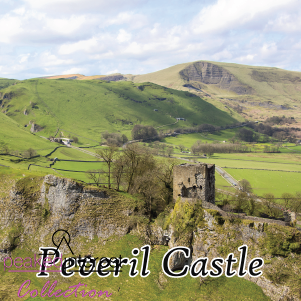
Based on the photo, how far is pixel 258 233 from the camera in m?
28.0

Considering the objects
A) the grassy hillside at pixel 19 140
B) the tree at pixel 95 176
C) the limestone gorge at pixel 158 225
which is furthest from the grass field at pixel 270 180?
the grassy hillside at pixel 19 140

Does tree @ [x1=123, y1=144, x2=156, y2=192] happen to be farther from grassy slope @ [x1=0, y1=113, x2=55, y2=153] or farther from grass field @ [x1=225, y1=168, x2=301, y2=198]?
grassy slope @ [x1=0, y1=113, x2=55, y2=153]

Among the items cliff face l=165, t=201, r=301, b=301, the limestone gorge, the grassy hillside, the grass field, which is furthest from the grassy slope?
cliff face l=165, t=201, r=301, b=301

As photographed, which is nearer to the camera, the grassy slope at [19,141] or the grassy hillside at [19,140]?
the grassy hillside at [19,140]

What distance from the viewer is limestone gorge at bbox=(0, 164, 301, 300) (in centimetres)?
2680

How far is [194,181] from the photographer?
3481cm

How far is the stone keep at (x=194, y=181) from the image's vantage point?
3447cm

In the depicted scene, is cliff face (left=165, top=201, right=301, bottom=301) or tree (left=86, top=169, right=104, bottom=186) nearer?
cliff face (left=165, top=201, right=301, bottom=301)

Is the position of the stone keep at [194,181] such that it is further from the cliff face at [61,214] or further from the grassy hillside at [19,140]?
the grassy hillside at [19,140]

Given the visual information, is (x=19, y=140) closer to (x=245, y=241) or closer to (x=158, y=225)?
(x=158, y=225)

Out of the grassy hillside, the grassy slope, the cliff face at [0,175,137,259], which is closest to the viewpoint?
the cliff face at [0,175,137,259]

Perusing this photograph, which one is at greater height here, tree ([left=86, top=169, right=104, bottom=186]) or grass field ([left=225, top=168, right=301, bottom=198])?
tree ([left=86, top=169, right=104, bottom=186])

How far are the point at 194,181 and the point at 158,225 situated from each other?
7.40 meters

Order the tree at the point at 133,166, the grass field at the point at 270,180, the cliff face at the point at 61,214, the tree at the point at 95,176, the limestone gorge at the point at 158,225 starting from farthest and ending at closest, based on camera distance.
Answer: the grass field at the point at 270,180 < the tree at the point at 95,176 < the tree at the point at 133,166 < the cliff face at the point at 61,214 < the limestone gorge at the point at 158,225
